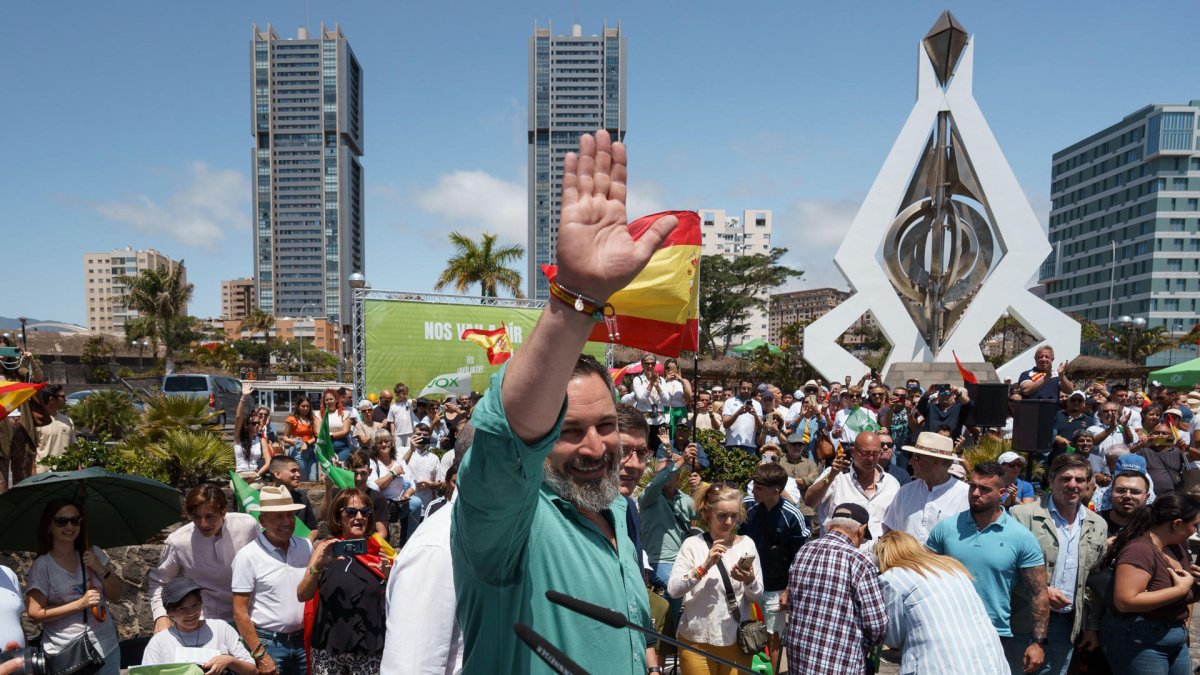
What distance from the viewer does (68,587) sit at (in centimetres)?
400

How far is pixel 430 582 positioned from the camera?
2.00m

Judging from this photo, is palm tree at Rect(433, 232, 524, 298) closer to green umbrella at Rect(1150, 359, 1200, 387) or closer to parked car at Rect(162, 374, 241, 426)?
parked car at Rect(162, 374, 241, 426)

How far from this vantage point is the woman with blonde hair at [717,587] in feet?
14.1

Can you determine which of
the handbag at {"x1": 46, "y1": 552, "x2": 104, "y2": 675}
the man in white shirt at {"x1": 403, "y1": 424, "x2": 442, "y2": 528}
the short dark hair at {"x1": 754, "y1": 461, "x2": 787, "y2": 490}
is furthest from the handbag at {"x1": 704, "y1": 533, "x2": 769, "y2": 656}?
the man in white shirt at {"x1": 403, "y1": 424, "x2": 442, "y2": 528}

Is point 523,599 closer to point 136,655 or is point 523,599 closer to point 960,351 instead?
point 136,655

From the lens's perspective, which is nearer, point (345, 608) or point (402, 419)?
point (345, 608)

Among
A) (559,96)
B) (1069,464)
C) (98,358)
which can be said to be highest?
(559,96)

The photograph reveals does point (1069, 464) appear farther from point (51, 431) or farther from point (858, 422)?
point (51, 431)

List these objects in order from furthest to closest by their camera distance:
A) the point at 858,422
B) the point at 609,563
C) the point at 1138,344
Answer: the point at 1138,344 < the point at 858,422 < the point at 609,563

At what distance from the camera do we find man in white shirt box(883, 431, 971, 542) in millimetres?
5004

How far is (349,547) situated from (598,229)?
3.15 metres

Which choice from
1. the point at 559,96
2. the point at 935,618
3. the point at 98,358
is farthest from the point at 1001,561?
the point at 559,96

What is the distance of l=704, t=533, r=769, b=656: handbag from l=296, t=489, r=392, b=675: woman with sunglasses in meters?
1.88

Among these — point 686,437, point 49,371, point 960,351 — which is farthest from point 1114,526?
point 49,371
